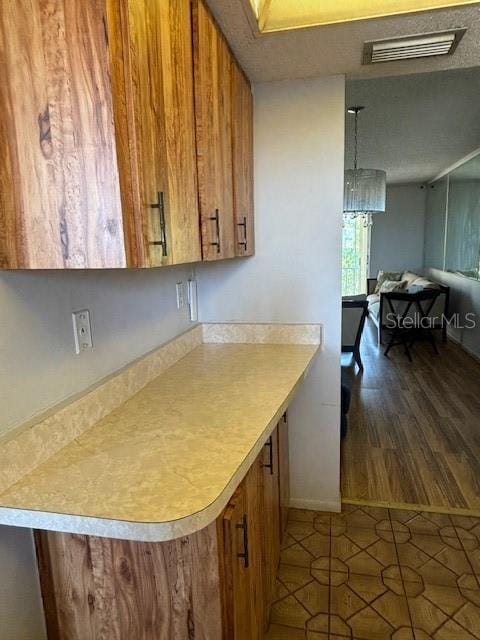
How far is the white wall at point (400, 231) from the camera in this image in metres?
8.23

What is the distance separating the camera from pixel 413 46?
158cm

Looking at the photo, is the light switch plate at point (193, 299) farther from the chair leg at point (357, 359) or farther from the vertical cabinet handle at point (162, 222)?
the chair leg at point (357, 359)

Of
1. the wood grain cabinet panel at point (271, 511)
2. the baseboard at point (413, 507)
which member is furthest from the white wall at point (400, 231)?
the wood grain cabinet panel at point (271, 511)

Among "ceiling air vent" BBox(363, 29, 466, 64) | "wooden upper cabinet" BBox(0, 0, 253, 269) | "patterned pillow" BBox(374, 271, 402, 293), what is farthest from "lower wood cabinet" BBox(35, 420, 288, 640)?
"patterned pillow" BBox(374, 271, 402, 293)

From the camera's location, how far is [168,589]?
0.99m

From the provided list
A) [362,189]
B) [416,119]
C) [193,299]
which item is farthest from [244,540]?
[416,119]

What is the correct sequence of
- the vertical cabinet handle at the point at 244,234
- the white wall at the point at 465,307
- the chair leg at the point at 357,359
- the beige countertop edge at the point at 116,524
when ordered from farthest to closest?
the white wall at the point at 465,307, the chair leg at the point at 357,359, the vertical cabinet handle at the point at 244,234, the beige countertop edge at the point at 116,524

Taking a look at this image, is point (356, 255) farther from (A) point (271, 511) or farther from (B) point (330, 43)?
(A) point (271, 511)

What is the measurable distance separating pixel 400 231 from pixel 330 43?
726cm

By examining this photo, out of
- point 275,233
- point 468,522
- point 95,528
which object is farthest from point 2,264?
point 468,522

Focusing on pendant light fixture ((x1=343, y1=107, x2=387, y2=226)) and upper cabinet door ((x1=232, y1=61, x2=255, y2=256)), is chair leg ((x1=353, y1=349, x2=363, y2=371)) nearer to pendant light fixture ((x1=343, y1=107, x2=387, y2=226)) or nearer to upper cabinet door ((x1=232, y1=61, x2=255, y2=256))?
pendant light fixture ((x1=343, y1=107, x2=387, y2=226))

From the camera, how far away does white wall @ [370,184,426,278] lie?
823 centimetres

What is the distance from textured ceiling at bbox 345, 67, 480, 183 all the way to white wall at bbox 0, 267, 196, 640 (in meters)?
2.69

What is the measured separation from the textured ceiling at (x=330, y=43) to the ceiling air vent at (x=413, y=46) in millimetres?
30
